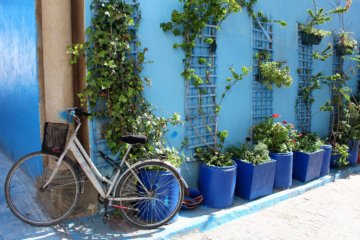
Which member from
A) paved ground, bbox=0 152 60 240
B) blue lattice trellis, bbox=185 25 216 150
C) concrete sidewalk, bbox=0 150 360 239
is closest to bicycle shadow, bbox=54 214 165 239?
concrete sidewalk, bbox=0 150 360 239

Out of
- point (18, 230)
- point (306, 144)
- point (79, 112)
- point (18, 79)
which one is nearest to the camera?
point (18, 230)

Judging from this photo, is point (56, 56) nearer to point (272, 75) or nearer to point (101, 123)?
point (101, 123)

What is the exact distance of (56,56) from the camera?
13.8ft

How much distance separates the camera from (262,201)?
503 centimetres

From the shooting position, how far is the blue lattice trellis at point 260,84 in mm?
5918

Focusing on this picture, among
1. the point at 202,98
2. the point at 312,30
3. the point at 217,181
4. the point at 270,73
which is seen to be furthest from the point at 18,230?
the point at 312,30

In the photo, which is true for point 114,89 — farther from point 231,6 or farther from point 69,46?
point 231,6

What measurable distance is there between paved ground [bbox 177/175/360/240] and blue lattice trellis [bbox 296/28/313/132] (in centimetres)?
175

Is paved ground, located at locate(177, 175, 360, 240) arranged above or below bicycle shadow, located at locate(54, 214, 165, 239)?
below

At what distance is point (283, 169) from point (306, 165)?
607 mm

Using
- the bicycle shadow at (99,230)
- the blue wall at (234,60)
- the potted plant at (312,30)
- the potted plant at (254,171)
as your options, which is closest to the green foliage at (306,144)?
the blue wall at (234,60)

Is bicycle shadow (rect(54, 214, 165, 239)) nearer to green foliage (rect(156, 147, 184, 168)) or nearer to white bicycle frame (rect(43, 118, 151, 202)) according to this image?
white bicycle frame (rect(43, 118, 151, 202))

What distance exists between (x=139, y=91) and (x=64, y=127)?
3.37ft

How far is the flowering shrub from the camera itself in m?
5.66
